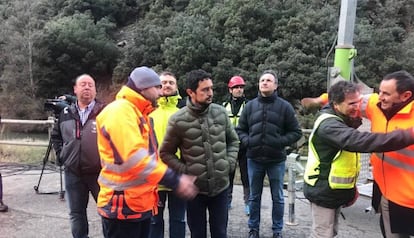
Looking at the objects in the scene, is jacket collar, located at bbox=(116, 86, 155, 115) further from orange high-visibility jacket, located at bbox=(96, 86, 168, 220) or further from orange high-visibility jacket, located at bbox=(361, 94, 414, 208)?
orange high-visibility jacket, located at bbox=(361, 94, 414, 208)

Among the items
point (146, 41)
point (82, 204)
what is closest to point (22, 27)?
point (146, 41)

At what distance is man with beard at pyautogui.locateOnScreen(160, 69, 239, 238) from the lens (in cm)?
337

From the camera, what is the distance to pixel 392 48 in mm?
22844

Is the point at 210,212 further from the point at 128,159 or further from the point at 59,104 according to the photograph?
the point at 59,104

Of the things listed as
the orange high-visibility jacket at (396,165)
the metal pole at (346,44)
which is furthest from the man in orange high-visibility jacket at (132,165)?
the metal pole at (346,44)

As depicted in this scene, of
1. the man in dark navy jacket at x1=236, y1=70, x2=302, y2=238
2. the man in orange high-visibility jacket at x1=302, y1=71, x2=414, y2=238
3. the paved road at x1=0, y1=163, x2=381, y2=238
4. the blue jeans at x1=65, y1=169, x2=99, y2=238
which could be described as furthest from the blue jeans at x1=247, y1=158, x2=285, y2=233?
the blue jeans at x1=65, y1=169, x2=99, y2=238

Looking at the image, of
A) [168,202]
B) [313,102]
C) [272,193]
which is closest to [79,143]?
[168,202]

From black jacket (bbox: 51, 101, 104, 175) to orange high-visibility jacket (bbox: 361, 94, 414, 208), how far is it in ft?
7.91

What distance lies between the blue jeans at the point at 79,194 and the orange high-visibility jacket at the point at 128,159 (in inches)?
45.8

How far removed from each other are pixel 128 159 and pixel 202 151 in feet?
3.27

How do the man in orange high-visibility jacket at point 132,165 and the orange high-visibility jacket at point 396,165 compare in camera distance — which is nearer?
the man in orange high-visibility jacket at point 132,165

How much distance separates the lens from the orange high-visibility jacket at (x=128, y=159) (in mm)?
2482

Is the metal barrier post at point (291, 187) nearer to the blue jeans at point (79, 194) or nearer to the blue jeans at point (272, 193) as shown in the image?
the blue jeans at point (272, 193)

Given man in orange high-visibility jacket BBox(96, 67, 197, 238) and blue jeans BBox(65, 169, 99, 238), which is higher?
man in orange high-visibility jacket BBox(96, 67, 197, 238)
